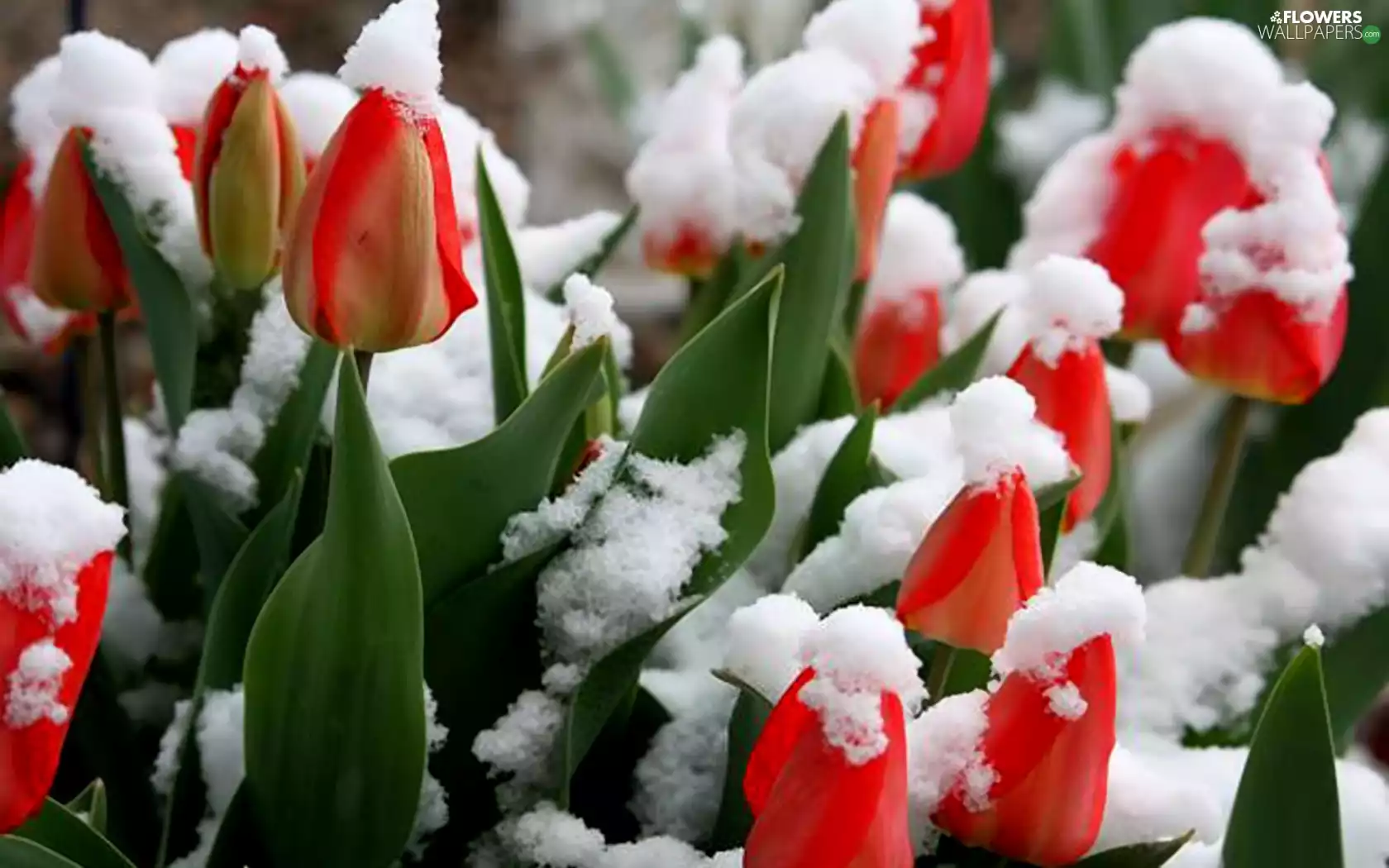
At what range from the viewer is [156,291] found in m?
0.38

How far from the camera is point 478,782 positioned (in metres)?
0.34

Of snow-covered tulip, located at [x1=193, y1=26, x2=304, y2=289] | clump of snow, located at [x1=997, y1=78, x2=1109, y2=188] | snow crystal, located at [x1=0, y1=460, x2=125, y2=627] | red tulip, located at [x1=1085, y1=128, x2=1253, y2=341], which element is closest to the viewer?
snow crystal, located at [x1=0, y1=460, x2=125, y2=627]

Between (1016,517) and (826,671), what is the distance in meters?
0.06

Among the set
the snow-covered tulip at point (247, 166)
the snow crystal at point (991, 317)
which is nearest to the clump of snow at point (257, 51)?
the snow-covered tulip at point (247, 166)

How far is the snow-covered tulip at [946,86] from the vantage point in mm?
452

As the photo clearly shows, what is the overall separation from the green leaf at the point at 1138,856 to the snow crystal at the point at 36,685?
18 centimetres

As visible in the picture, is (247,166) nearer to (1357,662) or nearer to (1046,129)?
(1357,662)

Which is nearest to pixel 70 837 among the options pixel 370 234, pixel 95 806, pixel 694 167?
pixel 95 806

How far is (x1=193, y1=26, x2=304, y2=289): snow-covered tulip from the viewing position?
1.11ft

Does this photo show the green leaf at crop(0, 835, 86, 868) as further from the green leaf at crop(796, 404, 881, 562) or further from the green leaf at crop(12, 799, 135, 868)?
the green leaf at crop(796, 404, 881, 562)

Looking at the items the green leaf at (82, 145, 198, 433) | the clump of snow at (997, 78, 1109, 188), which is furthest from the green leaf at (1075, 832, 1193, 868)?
the clump of snow at (997, 78, 1109, 188)

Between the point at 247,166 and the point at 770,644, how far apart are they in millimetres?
144

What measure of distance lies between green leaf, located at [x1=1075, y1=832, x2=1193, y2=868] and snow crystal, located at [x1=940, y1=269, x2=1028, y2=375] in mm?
180

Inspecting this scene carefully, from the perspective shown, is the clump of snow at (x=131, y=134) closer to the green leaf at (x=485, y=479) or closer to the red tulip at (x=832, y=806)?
the green leaf at (x=485, y=479)
